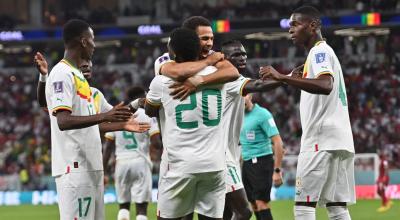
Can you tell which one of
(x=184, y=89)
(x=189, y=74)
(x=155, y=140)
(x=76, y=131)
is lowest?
(x=155, y=140)

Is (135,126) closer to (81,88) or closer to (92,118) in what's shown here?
(92,118)

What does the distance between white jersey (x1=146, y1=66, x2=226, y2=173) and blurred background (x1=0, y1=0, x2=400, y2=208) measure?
2109 centimetres

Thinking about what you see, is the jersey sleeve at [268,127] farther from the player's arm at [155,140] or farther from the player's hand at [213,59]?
the player's hand at [213,59]

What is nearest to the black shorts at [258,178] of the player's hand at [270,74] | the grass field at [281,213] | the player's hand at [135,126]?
the grass field at [281,213]

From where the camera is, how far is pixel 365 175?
90.1 feet

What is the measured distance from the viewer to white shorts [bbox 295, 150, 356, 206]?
859 cm

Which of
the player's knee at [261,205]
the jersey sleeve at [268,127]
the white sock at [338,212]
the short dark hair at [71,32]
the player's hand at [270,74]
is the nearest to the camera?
the short dark hair at [71,32]

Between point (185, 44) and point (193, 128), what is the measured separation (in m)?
0.69

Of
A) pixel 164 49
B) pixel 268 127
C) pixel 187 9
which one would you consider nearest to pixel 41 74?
pixel 268 127

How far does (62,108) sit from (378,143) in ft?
85.5

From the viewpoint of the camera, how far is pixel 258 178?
496 inches

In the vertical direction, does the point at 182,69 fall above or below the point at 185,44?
below

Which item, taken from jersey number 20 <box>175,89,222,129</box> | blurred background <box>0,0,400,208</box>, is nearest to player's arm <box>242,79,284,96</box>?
jersey number 20 <box>175,89,222,129</box>

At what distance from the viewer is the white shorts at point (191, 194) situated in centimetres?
699
